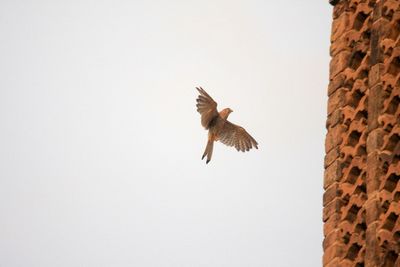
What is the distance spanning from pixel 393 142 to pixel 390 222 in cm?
87

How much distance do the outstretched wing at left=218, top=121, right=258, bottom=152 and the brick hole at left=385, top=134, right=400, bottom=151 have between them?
7465 millimetres

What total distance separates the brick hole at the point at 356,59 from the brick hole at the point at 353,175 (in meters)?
1.21

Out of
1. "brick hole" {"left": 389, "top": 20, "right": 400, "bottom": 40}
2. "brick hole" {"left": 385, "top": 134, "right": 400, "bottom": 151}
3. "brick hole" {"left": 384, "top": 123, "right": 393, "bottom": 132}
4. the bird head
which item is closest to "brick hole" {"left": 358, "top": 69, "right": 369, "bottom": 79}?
"brick hole" {"left": 389, "top": 20, "right": 400, "bottom": 40}

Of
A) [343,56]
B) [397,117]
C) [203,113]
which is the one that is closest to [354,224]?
[397,117]

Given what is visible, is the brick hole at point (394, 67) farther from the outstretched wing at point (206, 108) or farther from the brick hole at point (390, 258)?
the outstretched wing at point (206, 108)

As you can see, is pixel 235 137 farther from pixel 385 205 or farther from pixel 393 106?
pixel 385 205

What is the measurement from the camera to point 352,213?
12672 millimetres

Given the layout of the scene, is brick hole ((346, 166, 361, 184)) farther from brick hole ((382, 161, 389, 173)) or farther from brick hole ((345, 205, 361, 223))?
brick hole ((382, 161, 389, 173))

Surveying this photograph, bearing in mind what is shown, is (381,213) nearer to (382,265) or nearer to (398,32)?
(382,265)

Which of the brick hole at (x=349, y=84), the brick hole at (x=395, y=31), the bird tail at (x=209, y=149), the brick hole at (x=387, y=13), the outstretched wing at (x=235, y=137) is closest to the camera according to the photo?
the brick hole at (x=395, y=31)

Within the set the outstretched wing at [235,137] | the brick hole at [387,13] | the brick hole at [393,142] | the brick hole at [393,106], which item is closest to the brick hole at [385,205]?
the brick hole at [393,142]

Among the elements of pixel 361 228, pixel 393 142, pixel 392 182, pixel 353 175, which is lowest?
pixel 361 228

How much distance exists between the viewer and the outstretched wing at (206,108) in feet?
63.6

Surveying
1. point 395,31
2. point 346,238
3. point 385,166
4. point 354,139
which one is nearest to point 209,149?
point 354,139
